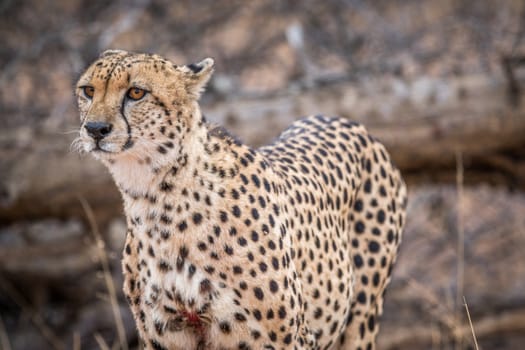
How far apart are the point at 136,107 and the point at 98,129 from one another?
0.16 m

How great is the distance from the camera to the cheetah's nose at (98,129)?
249 cm

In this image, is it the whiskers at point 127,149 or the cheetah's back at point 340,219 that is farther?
the cheetah's back at point 340,219

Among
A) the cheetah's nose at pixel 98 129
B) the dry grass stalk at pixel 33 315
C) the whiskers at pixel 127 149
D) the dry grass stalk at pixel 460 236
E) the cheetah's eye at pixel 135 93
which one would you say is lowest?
the dry grass stalk at pixel 33 315

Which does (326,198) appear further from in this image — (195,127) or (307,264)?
(195,127)

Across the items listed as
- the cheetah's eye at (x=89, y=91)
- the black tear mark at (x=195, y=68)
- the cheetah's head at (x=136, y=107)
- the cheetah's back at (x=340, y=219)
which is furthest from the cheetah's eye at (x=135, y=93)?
the cheetah's back at (x=340, y=219)

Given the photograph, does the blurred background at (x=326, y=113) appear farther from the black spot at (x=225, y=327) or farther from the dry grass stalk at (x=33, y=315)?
the black spot at (x=225, y=327)

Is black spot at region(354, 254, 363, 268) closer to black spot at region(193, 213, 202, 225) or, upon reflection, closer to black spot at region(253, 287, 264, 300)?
black spot at region(253, 287, 264, 300)

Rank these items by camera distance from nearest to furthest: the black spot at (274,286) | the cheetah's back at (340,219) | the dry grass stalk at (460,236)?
the black spot at (274,286) < the cheetah's back at (340,219) < the dry grass stalk at (460,236)

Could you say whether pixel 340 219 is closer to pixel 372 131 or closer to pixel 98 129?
pixel 98 129

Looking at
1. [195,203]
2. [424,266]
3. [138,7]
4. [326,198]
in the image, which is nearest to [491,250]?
[424,266]

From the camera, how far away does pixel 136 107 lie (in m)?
2.59

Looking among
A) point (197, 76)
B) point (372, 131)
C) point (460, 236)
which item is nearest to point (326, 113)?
point (372, 131)

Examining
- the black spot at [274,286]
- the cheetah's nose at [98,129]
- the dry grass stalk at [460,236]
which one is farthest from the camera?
the dry grass stalk at [460,236]

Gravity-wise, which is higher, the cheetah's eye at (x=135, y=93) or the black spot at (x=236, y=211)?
the cheetah's eye at (x=135, y=93)
